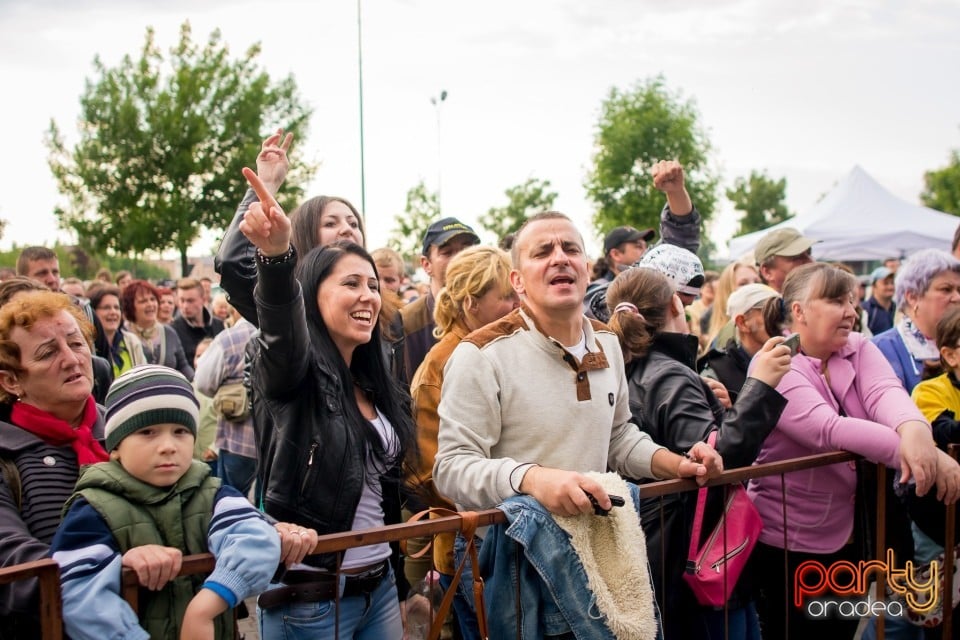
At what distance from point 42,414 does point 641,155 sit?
34250mm

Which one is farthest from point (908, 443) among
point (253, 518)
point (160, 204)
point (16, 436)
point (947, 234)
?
point (160, 204)

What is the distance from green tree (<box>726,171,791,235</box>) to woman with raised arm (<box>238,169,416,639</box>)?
3037 inches

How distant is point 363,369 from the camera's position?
299 cm

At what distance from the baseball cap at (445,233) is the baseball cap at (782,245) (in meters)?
2.18

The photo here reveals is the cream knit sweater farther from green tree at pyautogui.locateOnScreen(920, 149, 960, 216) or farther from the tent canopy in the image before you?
green tree at pyautogui.locateOnScreen(920, 149, 960, 216)

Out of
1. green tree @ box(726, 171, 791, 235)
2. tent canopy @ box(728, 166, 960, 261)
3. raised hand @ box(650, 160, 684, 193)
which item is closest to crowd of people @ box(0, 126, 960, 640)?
raised hand @ box(650, 160, 684, 193)

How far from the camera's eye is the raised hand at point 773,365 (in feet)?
9.87

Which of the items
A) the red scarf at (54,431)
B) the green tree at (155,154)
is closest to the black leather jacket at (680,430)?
the red scarf at (54,431)

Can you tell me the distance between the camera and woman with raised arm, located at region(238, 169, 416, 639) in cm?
241

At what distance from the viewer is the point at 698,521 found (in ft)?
10.0

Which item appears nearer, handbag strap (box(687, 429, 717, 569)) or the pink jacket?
handbag strap (box(687, 429, 717, 569))

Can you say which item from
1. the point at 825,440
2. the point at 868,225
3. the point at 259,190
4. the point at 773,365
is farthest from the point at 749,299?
the point at 868,225

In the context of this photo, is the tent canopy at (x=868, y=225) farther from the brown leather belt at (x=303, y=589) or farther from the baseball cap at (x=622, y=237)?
the brown leather belt at (x=303, y=589)

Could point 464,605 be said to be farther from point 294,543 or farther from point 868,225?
point 868,225
